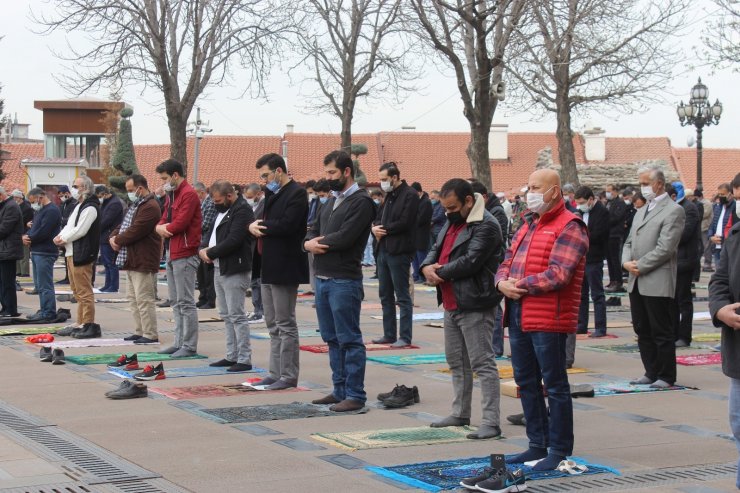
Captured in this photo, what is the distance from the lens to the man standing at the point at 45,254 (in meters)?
15.6

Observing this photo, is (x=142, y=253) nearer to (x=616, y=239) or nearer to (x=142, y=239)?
(x=142, y=239)

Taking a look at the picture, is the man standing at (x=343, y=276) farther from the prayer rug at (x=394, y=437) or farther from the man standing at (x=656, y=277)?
the man standing at (x=656, y=277)

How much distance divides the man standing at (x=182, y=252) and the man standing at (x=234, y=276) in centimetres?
79

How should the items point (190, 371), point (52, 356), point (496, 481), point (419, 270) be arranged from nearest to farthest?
point (496, 481) < point (419, 270) < point (190, 371) < point (52, 356)

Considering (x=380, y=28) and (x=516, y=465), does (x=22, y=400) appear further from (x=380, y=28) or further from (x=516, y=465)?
(x=380, y=28)

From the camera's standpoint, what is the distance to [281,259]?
386 inches

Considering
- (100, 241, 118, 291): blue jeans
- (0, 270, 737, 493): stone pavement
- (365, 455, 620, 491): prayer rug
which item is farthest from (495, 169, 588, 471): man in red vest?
(100, 241, 118, 291): blue jeans

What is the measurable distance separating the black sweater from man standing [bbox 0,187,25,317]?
784 centimetres

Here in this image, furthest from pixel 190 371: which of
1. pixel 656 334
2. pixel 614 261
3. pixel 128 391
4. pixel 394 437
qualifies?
pixel 614 261

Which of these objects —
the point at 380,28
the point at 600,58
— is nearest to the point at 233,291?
the point at 600,58

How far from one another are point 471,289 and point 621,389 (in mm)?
2932

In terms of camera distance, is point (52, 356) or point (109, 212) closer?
point (52, 356)

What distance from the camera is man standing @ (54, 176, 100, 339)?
544 inches

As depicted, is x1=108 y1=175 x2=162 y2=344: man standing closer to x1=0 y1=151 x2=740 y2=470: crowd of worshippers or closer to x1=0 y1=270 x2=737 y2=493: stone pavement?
x1=0 y1=151 x2=740 y2=470: crowd of worshippers
